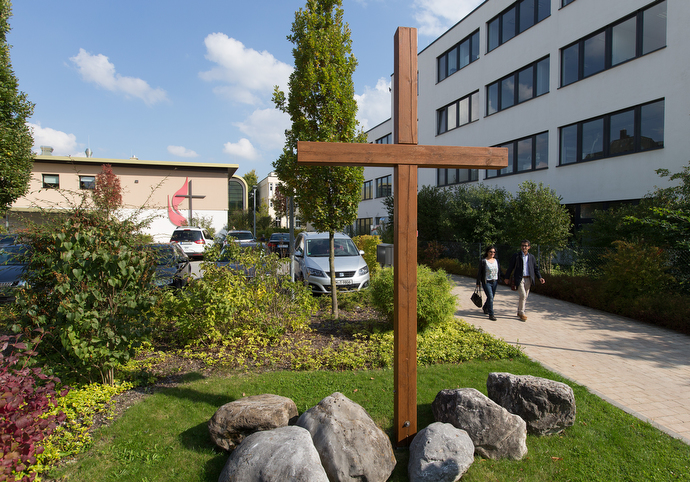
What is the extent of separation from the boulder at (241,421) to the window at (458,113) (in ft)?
70.3

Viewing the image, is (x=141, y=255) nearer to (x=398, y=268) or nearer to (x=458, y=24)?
(x=398, y=268)

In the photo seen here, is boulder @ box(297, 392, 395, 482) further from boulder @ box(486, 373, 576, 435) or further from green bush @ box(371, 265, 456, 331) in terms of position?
green bush @ box(371, 265, 456, 331)

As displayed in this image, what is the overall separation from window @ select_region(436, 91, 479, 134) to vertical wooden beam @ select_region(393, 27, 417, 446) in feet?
65.7

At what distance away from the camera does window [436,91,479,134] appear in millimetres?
22297

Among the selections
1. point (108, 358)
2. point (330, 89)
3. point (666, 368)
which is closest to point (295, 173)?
point (330, 89)

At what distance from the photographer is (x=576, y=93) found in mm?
15680

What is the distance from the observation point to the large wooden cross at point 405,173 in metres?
3.53

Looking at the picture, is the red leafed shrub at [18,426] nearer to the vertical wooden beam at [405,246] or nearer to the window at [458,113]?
the vertical wooden beam at [405,246]

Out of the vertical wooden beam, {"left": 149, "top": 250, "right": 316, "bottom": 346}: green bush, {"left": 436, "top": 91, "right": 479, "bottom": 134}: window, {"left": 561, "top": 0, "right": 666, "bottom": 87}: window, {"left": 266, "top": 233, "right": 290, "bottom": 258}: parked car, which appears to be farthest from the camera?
{"left": 436, "top": 91, "right": 479, "bottom": 134}: window

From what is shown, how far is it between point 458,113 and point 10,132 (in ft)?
68.0

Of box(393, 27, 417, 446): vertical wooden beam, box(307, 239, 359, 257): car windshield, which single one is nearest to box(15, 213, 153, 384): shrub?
box(393, 27, 417, 446): vertical wooden beam

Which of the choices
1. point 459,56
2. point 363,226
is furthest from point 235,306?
point 363,226

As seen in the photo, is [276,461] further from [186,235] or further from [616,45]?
[186,235]

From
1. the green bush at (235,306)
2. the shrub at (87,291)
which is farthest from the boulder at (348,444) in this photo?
Result: the green bush at (235,306)
